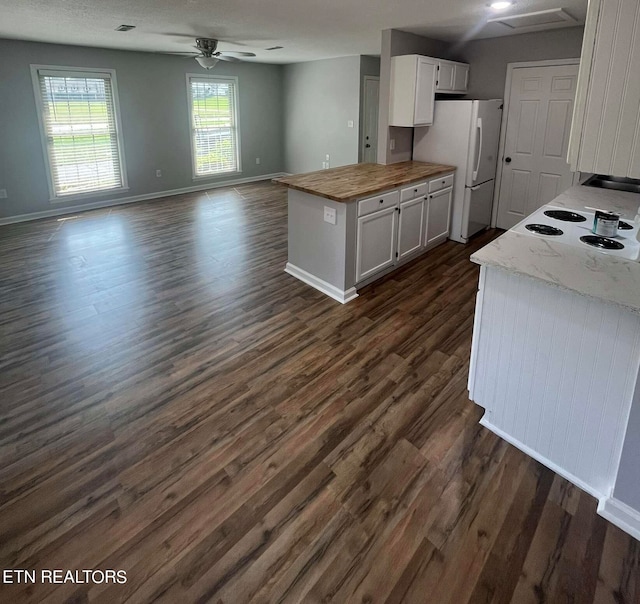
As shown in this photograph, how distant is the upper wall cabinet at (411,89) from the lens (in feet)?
14.5

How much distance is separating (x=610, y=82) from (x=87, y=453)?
280cm

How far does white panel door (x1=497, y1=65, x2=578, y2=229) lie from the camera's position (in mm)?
4738

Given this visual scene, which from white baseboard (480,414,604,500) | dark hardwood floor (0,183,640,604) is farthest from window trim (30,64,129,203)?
white baseboard (480,414,604,500)

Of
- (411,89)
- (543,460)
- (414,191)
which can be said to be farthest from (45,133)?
(543,460)

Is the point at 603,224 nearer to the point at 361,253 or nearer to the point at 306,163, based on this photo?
the point at 361,253

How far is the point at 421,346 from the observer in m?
3.03

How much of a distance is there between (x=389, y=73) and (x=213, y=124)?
179 inches

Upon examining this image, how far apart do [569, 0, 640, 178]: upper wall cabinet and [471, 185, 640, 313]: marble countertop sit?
407mm

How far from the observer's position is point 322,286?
392 cm

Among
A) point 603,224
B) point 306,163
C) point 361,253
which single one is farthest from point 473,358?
point 306,163

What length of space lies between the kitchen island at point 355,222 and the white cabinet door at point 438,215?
22mm

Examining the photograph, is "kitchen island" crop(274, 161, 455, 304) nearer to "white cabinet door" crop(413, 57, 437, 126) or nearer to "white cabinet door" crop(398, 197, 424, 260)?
"white cabinet door" crop(398, 197, 424, 260)

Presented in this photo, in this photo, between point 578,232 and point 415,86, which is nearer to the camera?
point 578,232

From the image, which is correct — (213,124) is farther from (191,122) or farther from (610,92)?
(610,92)
